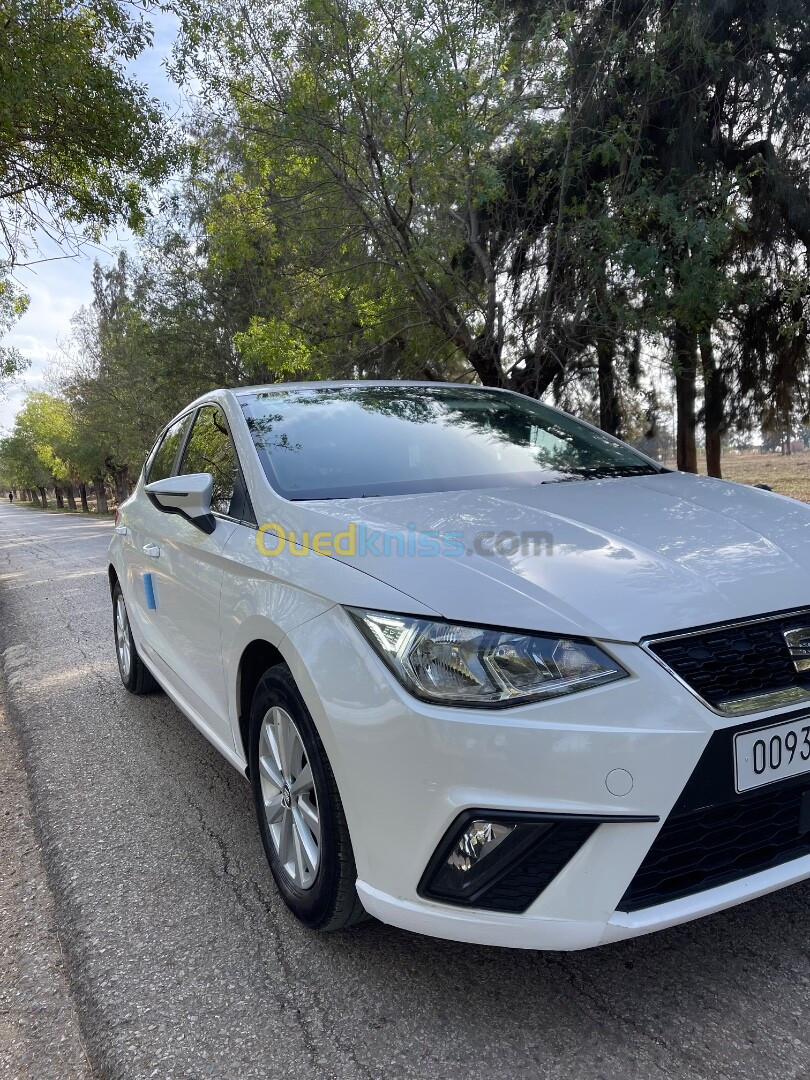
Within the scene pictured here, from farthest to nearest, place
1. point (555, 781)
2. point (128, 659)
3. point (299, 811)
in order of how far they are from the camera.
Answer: point (128, 659), point (299, 811), point (555, 781)

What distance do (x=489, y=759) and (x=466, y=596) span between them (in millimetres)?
369

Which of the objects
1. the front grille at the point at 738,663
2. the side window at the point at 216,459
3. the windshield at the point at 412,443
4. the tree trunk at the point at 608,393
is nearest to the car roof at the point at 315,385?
the windshield at the point at 412,443

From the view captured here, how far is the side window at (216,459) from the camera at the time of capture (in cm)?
295

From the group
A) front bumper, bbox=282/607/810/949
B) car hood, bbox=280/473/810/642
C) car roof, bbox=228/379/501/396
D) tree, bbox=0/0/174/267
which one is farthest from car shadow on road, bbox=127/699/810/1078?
tree, bbox=0/0/174/267

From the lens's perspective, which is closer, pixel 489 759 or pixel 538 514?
pixel 489 759

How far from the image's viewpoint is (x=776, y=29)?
9672mm

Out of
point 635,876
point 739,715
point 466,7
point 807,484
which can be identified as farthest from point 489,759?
point 807,484

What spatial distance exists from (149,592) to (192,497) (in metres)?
1.24

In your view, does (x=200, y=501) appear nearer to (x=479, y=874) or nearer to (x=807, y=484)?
(x=479, y=874)

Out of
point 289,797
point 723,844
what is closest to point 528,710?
point 723,844

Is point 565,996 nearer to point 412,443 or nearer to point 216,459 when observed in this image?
point 412,443

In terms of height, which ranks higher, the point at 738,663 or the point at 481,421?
the point at 481,421

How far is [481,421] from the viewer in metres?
3.47

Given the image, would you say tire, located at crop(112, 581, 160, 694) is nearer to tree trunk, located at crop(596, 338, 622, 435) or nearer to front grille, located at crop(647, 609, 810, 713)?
front grille, located at crop(647, 609, 810, 713)
